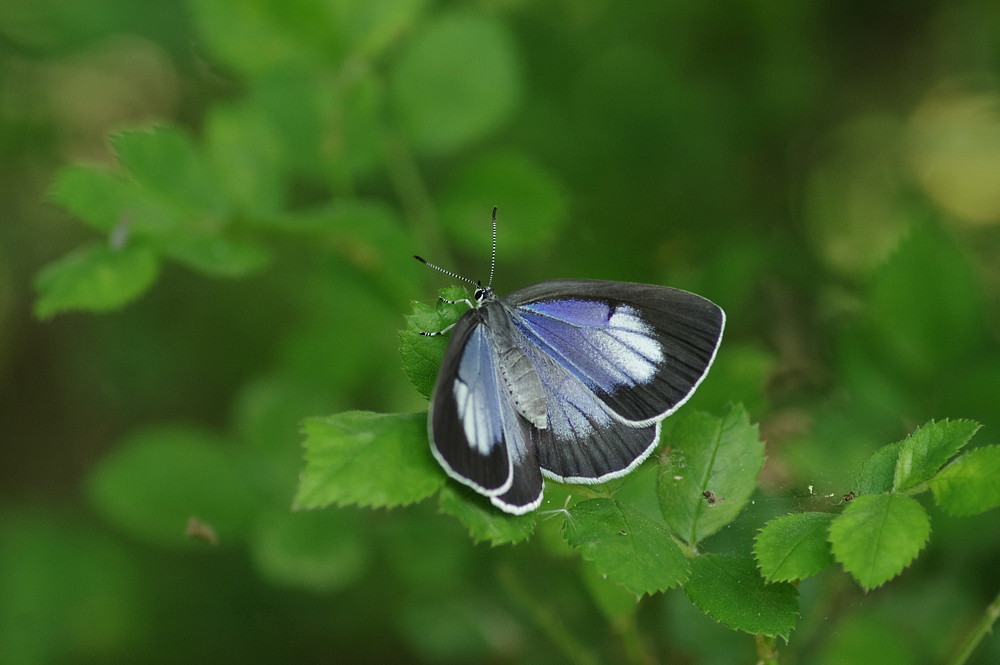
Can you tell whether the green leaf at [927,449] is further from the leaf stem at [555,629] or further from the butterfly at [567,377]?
the leaf stem at [555,629]

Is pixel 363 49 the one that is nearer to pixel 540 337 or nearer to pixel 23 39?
pixel 540 337

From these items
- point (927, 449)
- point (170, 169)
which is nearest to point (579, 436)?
point (927, 449)

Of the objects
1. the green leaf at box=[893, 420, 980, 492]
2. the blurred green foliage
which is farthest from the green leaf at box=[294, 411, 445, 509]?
the green leaf at box=[893, 420, 980, 492]

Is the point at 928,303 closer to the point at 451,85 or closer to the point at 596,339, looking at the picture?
the point at 596,339

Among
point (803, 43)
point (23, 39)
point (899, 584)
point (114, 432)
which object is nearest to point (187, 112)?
point (23, 39)

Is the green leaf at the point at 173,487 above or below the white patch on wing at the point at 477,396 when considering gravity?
below

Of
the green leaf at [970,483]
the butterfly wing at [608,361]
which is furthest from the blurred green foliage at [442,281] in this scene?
the butterfly wing at [608,361]
